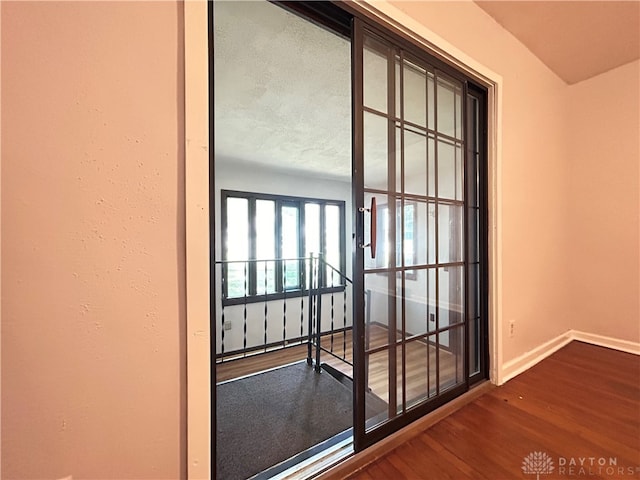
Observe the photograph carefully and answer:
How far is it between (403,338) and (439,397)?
0.50 metres

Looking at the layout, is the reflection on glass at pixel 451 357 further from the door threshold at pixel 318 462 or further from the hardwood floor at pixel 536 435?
the door threshold at pixel 318 462

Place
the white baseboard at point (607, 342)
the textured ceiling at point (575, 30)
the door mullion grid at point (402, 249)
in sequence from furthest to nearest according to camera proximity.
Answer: the white baseboard at point (607, 342) → the textured ceiling at point (575, 30) → the door mullion grid at point (402, 249)

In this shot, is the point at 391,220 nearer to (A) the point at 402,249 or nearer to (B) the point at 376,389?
(A) the point at 402,249

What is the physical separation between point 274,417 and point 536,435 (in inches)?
64.0

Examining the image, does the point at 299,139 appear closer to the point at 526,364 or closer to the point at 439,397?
the point at 439,397

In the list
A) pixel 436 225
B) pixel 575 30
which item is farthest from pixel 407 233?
pixel 575 30

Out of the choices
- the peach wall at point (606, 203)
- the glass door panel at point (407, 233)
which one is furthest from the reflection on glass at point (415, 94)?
the peach wall at point (606, 203)

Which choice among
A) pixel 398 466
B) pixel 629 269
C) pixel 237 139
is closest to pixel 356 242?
pixel 398 466

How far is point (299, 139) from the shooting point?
298 cm

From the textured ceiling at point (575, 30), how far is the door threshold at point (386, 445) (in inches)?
102

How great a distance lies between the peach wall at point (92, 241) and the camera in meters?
0.72

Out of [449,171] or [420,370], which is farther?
[449,171]

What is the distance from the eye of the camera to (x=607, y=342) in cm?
269

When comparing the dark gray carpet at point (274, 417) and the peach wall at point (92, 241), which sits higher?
the peach wall at point (92, 241)
